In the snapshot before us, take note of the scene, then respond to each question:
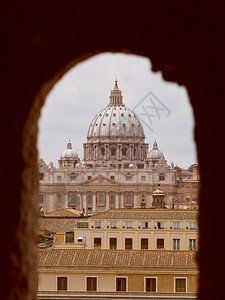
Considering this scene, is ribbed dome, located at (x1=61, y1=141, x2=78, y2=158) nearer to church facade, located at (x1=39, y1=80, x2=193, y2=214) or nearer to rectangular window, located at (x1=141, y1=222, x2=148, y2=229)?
church facade, located at (x1=39, y1=80, x2=193, y2=214)

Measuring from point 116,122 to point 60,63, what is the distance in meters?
105

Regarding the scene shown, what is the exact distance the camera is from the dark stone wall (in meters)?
3.64

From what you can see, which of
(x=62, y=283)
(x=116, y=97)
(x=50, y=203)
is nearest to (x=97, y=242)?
(x=62, y=283)

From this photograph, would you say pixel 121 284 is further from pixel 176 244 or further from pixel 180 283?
pixel 176 244

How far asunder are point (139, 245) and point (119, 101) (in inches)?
3484

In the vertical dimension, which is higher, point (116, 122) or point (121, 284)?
point (116, 122)

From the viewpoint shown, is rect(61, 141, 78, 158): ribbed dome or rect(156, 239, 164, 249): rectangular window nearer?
rect(156, 239, 164, 249): rectangular window

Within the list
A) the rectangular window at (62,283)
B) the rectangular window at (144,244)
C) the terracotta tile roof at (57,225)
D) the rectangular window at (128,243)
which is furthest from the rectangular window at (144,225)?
the rectangular window at (62,283)

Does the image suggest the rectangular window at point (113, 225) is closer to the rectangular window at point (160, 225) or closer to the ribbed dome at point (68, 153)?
the rectangular window at point (160, 225)

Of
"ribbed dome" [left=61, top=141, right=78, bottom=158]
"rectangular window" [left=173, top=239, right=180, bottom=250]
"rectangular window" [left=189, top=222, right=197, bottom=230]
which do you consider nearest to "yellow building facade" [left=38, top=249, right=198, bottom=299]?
"rectangular window" [left=173, top=239, right=180, bottom=250]

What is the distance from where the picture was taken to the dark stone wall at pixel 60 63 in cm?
364

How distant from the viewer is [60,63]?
13.4 ft

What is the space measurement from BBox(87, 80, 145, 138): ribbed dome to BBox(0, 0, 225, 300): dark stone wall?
102 metres

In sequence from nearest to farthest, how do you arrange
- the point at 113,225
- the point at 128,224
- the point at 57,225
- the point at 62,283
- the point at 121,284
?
the point at 121,284 → the point at 62,283 → the point at 128,224 → the point at 113,225 → the point at 57,225
